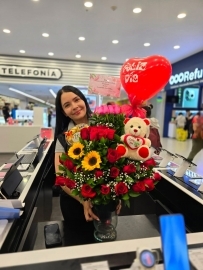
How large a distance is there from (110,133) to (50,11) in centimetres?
483

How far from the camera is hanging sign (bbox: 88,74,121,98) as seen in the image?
6.75 feet

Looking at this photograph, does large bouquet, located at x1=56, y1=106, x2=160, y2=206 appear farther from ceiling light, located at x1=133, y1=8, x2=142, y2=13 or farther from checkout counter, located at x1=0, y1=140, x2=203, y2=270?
ceiling light, located at x1=133, y1=8, x2=142, y2=13

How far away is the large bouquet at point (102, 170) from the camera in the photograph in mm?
771

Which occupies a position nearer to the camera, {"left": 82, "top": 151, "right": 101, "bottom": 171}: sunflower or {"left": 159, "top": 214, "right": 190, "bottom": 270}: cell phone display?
{"left": 159, "top": 214, "right": 190, "bottom": 270}: cell phone display

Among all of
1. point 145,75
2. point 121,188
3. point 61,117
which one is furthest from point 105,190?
point 145,75

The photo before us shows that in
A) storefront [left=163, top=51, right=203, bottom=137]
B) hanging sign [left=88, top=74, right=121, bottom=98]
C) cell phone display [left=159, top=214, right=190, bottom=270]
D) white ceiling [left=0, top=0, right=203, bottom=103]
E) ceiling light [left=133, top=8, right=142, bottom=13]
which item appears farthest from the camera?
storefront [left=163, top=51, right=203, bottom=137]

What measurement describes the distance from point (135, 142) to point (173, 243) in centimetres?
37

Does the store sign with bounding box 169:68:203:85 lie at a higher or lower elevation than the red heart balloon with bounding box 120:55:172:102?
higher

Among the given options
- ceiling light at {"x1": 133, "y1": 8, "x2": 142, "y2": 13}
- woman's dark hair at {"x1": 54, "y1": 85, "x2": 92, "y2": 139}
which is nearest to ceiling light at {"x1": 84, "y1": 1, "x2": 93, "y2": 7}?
ceiling light at {"x1": 133, "y1": 8, "x2": 142, "y2": 13}

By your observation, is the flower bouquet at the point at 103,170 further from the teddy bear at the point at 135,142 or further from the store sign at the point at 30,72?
the store sign at the point at 30,72

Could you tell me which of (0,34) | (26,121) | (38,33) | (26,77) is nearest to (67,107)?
(38,33)

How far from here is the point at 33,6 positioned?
4402 millimetres

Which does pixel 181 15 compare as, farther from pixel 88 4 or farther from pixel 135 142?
pixel 135 142

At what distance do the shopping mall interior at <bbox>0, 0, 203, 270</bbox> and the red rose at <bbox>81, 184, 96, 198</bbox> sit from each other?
1 centimetres
